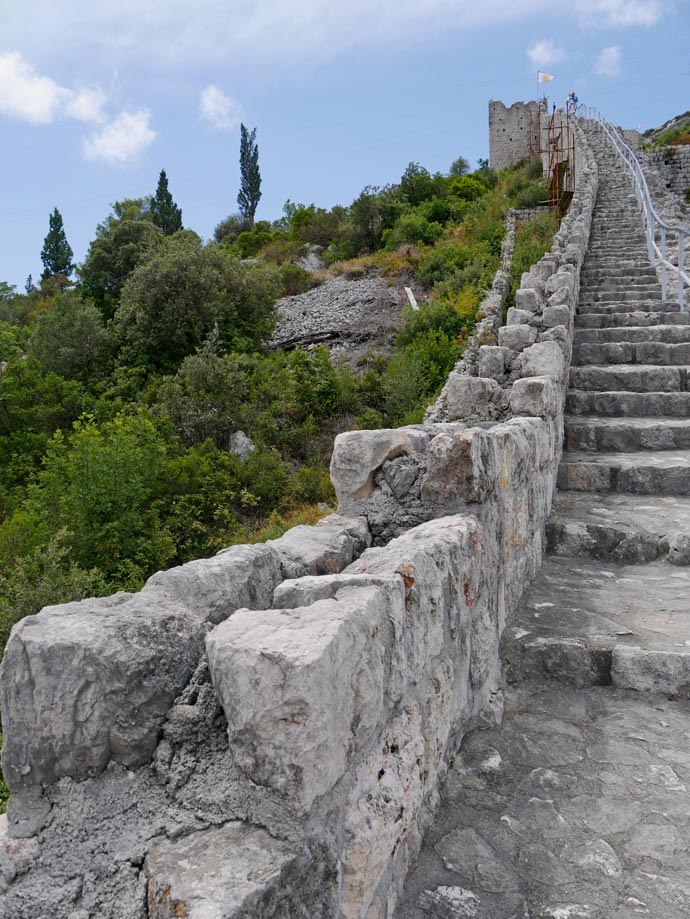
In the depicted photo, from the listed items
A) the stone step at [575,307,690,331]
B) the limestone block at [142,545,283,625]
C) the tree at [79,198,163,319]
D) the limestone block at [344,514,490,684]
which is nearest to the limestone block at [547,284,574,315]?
the stone step at [575,307,690,331]

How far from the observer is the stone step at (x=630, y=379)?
741cm

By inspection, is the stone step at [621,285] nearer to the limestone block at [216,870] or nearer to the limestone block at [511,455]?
the limestone block at [511,455]

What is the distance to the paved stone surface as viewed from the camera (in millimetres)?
2004

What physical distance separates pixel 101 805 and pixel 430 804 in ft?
3.70

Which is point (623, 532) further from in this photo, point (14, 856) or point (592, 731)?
point (14, 856)

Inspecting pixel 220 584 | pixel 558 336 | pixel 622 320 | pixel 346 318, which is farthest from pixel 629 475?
pixel 346 318

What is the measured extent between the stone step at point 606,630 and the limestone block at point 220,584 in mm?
1611

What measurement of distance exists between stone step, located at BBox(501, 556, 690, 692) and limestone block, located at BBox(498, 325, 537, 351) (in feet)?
9.98

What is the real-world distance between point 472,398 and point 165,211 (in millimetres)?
37016

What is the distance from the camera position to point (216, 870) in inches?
54.4

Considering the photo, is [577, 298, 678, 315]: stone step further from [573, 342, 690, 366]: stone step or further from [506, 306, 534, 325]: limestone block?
[506, 306, 534, 325]: limestone block

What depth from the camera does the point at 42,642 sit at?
1599 millimetres

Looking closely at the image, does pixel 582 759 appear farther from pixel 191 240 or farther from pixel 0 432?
pixel 191 240

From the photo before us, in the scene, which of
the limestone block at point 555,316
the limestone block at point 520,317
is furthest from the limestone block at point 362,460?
the limestone block at point 520,317
